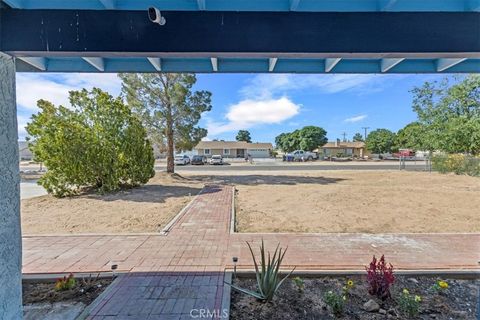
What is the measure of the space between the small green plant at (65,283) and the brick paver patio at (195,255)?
0.50 m

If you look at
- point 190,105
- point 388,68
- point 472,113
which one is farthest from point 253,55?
point 472,113

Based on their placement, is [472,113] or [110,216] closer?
[110,216]

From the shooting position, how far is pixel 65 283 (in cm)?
346

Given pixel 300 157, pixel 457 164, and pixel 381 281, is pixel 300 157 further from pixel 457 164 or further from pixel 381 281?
pixel 381 281

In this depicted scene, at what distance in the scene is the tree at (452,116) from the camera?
18.1 meters

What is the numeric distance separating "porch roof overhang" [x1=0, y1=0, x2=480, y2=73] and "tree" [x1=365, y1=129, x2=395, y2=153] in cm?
6180

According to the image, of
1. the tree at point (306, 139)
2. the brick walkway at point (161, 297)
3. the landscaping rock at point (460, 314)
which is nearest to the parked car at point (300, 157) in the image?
the tree at point (306, 139)

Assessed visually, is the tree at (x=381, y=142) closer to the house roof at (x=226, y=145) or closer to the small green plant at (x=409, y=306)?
the house roof at (x=226, y=145)

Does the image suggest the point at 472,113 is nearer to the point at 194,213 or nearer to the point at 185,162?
the point at 194,213

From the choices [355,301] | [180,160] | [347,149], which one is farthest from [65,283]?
[347,149]

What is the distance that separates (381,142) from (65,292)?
63874mm

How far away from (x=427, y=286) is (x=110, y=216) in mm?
7590

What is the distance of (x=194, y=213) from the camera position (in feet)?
25.3

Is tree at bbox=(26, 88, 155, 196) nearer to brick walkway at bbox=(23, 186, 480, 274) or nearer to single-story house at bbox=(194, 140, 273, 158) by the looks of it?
brick walkway at bbox=(23, 186, 480, 274)
